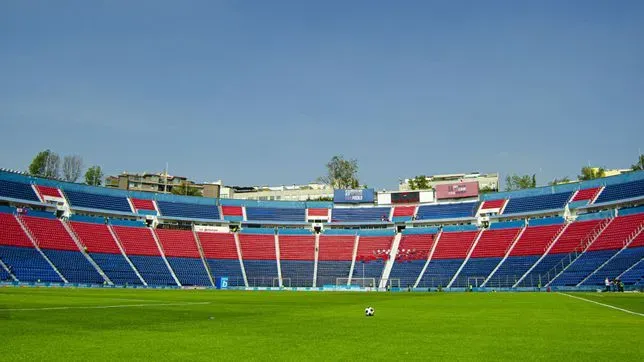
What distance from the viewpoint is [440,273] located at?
217 ft

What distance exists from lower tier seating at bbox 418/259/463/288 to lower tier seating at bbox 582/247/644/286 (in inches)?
669

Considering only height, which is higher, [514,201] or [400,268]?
[514,201]

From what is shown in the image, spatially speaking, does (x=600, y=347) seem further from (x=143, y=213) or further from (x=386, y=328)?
(x=143, y=213)

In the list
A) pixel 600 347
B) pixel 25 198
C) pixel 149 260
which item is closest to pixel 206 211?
pixel 149 260

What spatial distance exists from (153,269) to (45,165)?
5557 centimetres

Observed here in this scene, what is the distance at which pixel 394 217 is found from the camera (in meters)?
82.2

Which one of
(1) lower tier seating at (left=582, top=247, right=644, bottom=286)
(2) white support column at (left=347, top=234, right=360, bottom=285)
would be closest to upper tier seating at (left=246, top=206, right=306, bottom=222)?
(2) white support column at (left=347, top=234, right=360, bottom=285)

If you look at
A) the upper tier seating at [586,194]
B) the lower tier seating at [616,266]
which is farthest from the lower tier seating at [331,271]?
the upper tier seating at [586,194]

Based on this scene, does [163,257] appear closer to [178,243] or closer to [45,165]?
[178,243]

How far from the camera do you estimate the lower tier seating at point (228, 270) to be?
6825 cm

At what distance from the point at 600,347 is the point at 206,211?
77333mm

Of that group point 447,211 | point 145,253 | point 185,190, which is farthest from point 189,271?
point 185,190

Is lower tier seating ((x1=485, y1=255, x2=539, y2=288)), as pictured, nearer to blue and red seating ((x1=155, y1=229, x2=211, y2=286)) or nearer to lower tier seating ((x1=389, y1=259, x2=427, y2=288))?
lower tier seating ((x1=389, y1=259, x2=427, y2=288))

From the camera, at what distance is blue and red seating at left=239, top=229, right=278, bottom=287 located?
69.4 meters
